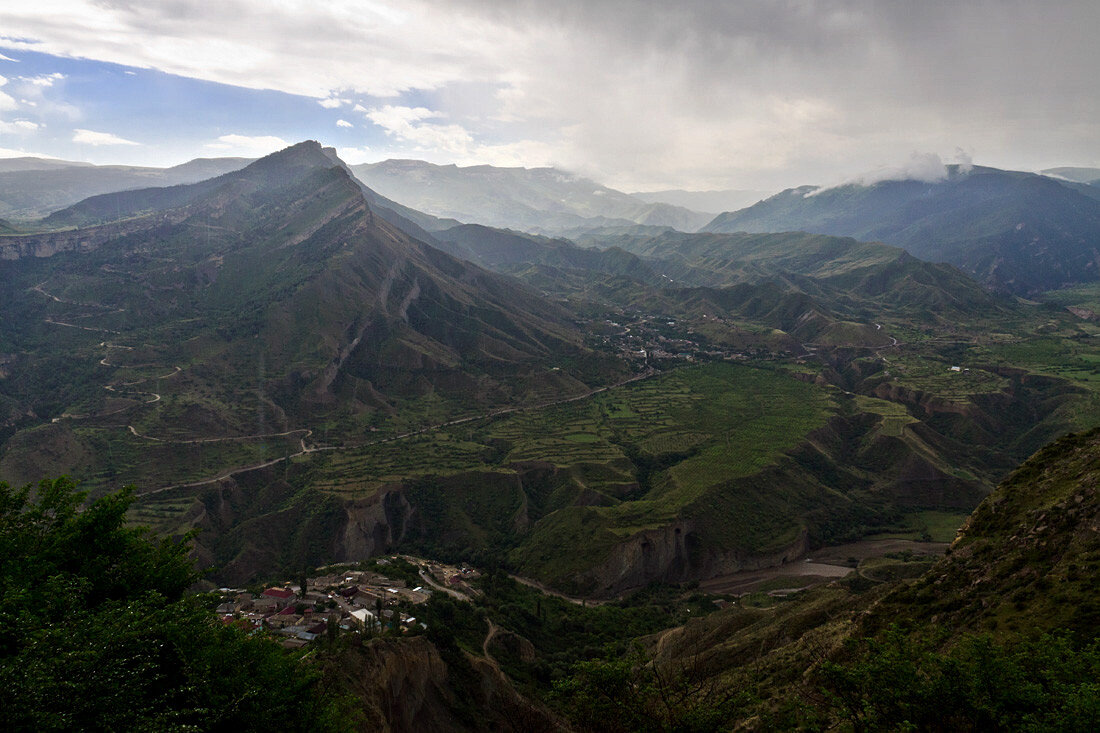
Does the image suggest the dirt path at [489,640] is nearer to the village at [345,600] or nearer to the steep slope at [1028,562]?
the village at [345,600]

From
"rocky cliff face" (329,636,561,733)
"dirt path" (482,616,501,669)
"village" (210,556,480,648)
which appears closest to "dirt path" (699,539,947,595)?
"dirt path" (482,616,501,669)

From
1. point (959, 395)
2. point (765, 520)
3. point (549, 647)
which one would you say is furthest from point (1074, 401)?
point (549, 647)

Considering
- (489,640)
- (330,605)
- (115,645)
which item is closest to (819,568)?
(489,640)

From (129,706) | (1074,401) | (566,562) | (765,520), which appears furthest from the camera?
(1074,401)

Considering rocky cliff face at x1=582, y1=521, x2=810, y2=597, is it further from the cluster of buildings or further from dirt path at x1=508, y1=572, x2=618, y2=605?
the cluster of buildings

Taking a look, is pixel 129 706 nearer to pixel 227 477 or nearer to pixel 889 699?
pixel 889 699

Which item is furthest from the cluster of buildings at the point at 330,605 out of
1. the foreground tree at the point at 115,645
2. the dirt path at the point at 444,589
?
the foreground tree at the point at 115,645
